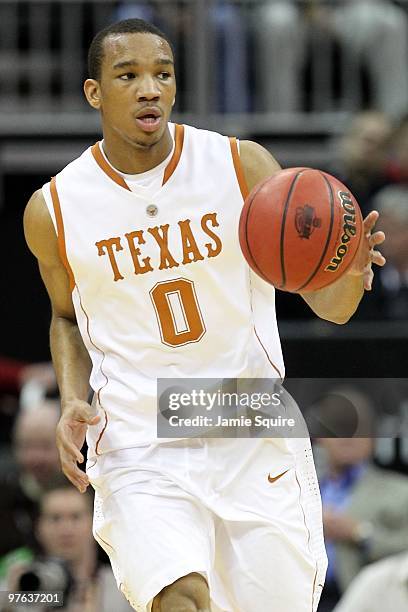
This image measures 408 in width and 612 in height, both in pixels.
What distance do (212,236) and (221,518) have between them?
38.3 inches

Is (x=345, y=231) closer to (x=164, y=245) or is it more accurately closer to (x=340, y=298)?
(x=340, y=298)

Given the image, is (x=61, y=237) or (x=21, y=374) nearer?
(x=61, y=237)

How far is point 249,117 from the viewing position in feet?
35.1

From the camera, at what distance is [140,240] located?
4.69m

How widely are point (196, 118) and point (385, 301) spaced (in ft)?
7.56

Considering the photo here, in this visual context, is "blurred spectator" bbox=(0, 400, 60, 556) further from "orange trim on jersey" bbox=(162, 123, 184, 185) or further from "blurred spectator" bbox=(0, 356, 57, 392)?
"orange trim on jersey" bbox=(162, 123, 184, 185)

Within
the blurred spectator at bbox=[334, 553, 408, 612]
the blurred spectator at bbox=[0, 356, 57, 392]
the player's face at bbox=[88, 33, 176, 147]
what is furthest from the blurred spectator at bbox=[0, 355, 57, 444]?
the player's face at bbox=[88, 33, 176, 147]

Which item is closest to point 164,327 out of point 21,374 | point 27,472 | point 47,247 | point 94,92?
point 47,247

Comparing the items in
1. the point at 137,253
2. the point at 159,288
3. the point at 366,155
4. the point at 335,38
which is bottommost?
the point at 366,155

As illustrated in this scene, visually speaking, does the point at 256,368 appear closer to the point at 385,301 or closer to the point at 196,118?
the point at 385,301

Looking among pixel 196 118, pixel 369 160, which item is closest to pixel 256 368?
pixel 369 160

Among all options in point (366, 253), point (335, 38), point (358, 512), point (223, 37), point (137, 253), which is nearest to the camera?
point (366, 253)

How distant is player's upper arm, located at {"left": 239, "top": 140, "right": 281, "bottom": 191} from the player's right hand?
100 centimetres

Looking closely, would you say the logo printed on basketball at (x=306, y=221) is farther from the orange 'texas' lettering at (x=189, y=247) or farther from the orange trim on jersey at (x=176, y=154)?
the orange trim on jersey at (x=176, y=154)
